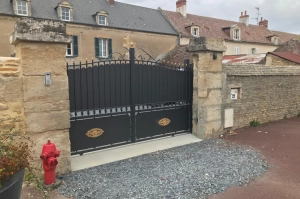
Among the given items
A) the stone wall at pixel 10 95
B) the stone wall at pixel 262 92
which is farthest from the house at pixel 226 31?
the stone wall at pixel 10 95

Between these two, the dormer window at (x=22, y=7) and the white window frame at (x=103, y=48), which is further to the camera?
the white window frame at (x=103, y=48)

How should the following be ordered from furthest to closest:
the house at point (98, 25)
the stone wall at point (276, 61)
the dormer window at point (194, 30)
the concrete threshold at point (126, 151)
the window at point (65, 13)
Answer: the dormer window at point (194, 30)
the window at point (65, 13)
the house at point (98, 25)
the stone wall at point (276, 61)
the concrete threshold at point (126, 151)

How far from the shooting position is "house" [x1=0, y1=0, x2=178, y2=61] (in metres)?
17.6

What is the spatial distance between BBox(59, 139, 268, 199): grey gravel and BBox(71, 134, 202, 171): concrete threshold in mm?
Result: 188

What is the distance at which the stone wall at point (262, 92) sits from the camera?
7074 millimetres

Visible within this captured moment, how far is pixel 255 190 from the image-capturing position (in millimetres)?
3750

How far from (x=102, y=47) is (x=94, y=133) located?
675 inches

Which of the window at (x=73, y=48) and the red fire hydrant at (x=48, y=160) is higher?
the window at (x=73, y=48)

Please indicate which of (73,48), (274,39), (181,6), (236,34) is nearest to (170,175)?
(73,48)

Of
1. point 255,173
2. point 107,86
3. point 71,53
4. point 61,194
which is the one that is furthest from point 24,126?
point 71,53

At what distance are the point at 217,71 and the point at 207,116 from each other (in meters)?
1.22

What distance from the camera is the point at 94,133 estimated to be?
502 centimetres

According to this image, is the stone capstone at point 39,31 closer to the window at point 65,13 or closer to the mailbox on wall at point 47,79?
the mailbox on wall at point 47,79

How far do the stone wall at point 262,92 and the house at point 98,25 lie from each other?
9522mm
